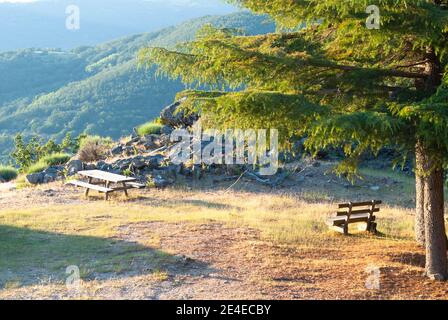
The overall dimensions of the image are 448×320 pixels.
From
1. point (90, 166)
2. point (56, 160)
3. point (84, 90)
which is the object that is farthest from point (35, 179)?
point (84, 90)

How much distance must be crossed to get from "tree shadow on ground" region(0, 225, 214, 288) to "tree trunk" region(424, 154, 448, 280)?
10.5 ft

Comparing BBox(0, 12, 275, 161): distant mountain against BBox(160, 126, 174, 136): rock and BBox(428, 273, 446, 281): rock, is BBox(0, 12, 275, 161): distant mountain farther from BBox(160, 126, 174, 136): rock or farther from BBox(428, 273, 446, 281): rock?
BBox(428, 273, 446, 281): rock

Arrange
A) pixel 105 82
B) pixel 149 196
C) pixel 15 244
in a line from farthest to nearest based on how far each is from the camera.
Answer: pixel 105 82, pixel 149 196, pixel 15 244

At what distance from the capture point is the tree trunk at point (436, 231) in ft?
27.3

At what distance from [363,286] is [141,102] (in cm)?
6967

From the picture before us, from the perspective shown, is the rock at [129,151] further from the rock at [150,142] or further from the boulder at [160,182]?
the boulder at [160,182]

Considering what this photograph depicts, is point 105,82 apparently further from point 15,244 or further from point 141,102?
point 15,244

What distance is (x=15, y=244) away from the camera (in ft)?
33.7

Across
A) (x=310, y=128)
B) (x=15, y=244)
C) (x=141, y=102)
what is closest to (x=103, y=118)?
(x=141, y=102)

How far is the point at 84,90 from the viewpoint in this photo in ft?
273

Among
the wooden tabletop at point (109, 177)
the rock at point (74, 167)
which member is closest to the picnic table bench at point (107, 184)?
the wooden tabletop at point (109, 177)

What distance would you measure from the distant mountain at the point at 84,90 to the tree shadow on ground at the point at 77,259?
151 feet
